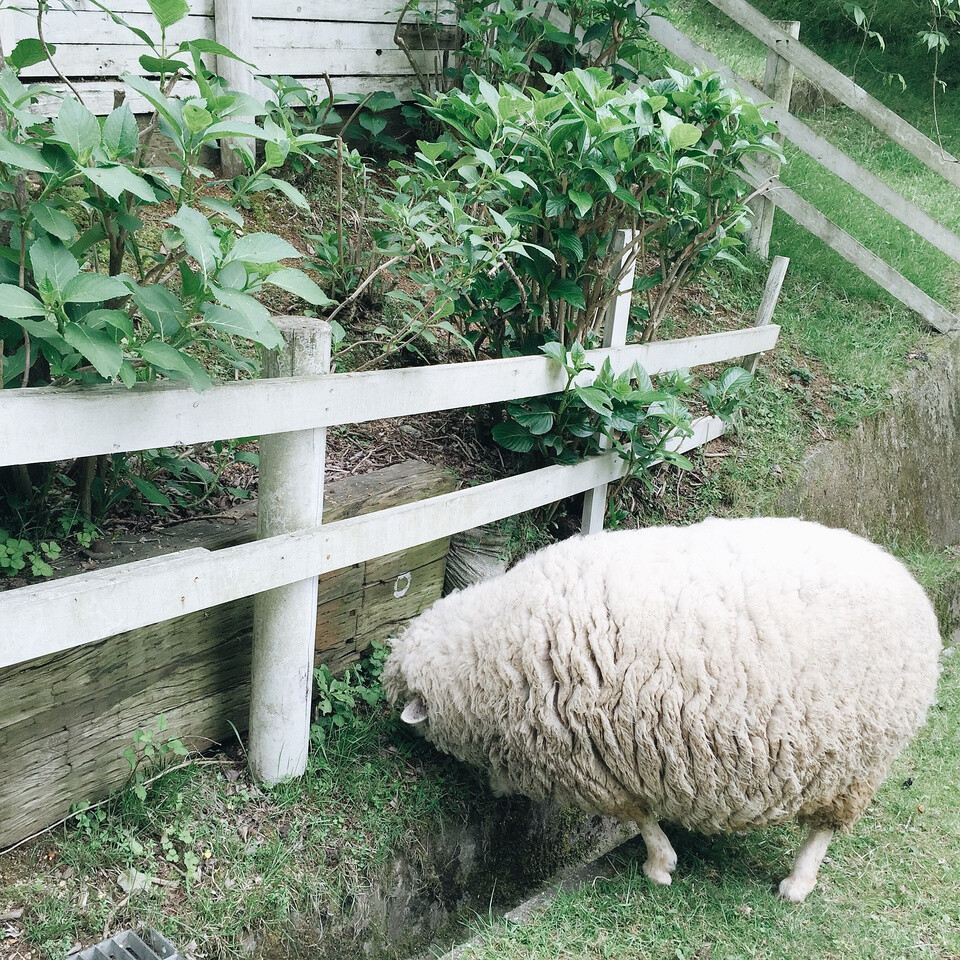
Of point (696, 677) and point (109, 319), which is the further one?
point (696, 677)

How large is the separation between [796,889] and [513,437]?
72.1 inches

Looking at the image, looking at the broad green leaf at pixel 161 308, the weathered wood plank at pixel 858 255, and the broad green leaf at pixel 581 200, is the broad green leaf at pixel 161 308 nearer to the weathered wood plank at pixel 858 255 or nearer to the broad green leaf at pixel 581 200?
the broad green leaf at pixel 581 200

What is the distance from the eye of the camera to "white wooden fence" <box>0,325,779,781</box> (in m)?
1.84

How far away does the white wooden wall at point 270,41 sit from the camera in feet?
13.3

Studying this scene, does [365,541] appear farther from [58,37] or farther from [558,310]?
[58,37]

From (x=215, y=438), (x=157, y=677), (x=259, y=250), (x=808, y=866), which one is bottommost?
(x=808, y=866)

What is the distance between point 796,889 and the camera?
9.48ft

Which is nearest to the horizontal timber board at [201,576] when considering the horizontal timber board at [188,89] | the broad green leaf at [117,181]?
the broad green leaf at [117,181]

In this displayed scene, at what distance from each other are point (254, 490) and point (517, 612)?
0.94 metres

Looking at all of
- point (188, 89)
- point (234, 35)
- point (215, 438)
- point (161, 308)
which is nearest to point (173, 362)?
point (161, 308)

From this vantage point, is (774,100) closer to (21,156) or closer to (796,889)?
(796,889)

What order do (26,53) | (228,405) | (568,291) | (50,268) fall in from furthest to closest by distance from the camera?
(568,291) → (228,405) → (26,53) → (50,268)

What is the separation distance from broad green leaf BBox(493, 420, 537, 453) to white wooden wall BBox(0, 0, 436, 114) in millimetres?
2291

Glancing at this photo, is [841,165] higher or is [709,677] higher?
[841,165]
